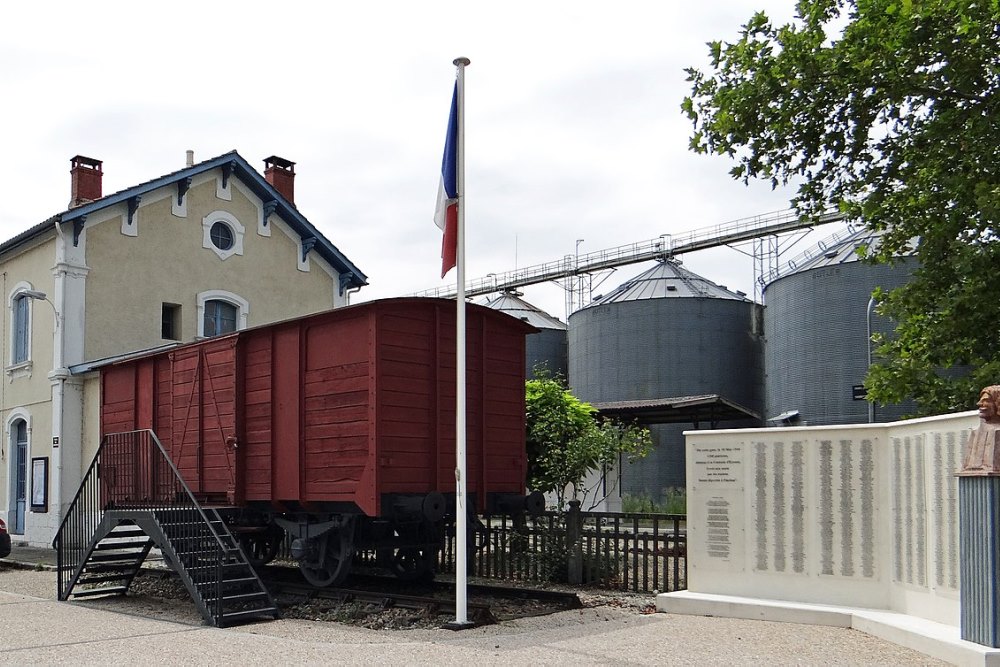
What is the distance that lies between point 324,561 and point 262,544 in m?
3.22

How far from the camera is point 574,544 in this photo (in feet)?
47.7

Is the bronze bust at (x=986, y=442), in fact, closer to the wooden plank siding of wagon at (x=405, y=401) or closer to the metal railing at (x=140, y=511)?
the wooden plank siding of wagon at (x=405, y=401)

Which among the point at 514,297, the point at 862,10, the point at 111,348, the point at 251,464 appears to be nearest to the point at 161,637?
the point at 251,464

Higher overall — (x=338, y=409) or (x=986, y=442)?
(x=338, y=409)

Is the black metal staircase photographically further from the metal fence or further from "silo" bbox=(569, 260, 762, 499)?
"silo" bbox=(569, 260, 762, 499)

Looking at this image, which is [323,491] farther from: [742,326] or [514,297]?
[514,297]

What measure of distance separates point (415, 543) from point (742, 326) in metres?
27.7

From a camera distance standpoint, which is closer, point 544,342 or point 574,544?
point 574,544

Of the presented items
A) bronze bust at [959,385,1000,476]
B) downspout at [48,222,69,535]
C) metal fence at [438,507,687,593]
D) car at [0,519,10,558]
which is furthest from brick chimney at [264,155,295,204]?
bronze bust at [959,385,1000,476]

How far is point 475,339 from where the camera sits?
44.2 feet

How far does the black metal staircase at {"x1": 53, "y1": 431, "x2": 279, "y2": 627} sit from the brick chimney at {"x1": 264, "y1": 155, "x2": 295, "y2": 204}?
41.4ft

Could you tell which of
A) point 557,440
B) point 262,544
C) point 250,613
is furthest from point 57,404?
point 250,613

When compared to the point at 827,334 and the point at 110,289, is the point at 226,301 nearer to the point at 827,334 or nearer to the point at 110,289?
the point at 110,289

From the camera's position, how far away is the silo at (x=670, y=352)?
3700 cm
